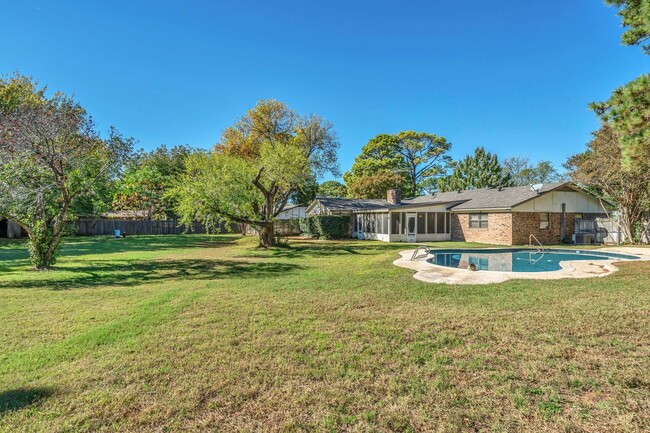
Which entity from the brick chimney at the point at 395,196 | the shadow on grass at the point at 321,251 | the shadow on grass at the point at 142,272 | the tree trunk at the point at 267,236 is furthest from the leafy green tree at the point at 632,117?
the brick chimney at the point at 395,196

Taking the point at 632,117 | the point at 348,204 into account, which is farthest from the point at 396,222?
the point at 632,117

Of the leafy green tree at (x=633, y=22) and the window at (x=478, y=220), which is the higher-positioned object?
the leafy green tree at (x=633, y=22)

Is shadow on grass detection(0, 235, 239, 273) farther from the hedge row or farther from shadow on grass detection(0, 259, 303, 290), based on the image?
the hedge row

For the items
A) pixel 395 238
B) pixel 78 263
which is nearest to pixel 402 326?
pixel 78 263

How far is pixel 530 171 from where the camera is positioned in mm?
47469

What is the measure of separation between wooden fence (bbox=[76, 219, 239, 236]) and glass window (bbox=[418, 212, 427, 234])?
18.1 m

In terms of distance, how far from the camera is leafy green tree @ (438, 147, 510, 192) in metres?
40.4

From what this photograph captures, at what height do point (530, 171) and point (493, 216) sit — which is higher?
point (530, 171)

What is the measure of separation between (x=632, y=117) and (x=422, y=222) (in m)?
17.5

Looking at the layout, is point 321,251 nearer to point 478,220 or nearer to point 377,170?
point 478,220

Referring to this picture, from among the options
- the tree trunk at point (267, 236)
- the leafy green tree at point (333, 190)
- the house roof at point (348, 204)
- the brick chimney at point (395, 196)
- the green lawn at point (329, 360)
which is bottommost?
the green lawn at point (329, 360)

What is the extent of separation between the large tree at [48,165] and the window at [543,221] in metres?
22.5

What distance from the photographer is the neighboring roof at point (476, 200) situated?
21078 mm

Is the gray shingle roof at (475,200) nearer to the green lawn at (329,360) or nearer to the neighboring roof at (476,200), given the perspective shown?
the neighboring roof at (476,200)
